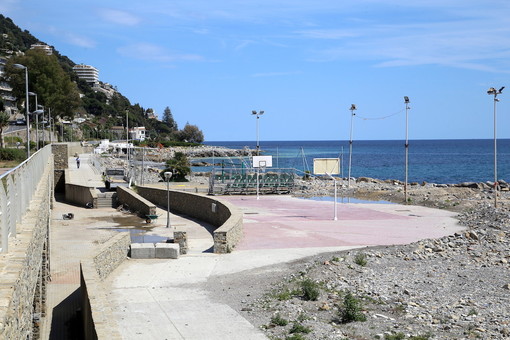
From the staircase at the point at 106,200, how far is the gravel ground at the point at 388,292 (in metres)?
23.5

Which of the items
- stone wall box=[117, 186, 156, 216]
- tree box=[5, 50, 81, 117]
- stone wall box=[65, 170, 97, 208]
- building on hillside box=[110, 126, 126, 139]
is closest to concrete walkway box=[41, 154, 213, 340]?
stone wall box=[117, 186, 156, 216]

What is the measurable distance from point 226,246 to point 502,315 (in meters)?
9.76

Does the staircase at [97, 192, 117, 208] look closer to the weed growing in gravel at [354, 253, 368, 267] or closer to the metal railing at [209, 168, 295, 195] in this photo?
the metal railing at [209, 168, 295, 195]

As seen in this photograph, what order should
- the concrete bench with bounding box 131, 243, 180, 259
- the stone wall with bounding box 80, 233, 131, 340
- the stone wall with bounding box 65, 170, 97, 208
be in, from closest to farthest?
the stone wall with bounding box 80, 233, 131, 340
the concrete bench with bounding box 131, 243, 180, 259
the stone wall with bounding box 65, 170, 97, 208

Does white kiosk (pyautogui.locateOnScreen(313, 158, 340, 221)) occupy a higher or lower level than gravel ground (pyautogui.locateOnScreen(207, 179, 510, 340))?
higher

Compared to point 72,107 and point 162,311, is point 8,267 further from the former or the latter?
point 72,107

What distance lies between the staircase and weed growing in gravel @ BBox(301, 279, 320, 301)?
2710 centimetres

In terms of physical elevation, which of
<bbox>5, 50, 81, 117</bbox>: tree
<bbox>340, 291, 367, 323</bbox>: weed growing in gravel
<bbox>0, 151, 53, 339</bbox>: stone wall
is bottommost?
<bbox>340, 291, 367, 323</bbox>: weed growing in gravel

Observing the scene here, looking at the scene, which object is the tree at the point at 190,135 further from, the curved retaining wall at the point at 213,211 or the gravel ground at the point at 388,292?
the gravel ground at the point at 388,292

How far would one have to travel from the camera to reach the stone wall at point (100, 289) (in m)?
10.4

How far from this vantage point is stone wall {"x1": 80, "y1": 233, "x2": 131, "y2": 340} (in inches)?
409

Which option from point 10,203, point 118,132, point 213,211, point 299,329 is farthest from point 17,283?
point 118,132

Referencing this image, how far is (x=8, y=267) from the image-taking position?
742 centimetres

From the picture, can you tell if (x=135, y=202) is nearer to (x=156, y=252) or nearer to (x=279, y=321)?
(x=156, y=252)
